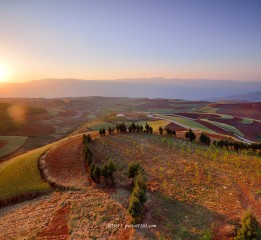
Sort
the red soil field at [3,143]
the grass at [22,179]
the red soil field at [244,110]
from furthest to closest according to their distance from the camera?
the red soil field at [244,110] → the red soil field at [3,143] → the grass at [22,179]

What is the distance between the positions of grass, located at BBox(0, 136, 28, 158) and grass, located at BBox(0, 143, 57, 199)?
59.6 feet

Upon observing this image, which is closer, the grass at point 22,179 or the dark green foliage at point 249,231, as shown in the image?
the dark green foliage at point 249,231

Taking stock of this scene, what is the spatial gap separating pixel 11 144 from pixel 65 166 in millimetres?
33291

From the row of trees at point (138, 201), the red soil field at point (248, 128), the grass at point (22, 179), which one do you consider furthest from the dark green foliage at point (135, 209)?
the red soil field at point (248, 128)

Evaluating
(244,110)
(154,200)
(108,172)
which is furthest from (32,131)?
(244,110)

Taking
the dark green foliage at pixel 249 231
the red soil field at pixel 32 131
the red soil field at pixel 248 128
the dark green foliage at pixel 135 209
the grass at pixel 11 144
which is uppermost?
the dark green foliage at pixel 249 231

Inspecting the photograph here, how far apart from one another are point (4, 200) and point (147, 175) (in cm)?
1531

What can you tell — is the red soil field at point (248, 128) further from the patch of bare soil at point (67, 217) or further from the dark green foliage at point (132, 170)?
the patch of bare soil at point (67, 217)

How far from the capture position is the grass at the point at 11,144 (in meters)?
45.7

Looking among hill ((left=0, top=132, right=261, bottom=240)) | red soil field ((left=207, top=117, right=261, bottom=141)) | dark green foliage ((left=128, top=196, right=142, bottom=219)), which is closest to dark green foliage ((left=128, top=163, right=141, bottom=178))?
hill ((left=0, top=132, right=261, bottom=240))

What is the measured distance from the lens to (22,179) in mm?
24938

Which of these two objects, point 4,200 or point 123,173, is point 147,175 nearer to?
point 123,173

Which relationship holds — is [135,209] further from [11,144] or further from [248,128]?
[248,128]

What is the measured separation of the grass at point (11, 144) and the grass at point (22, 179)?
18.2 meters
